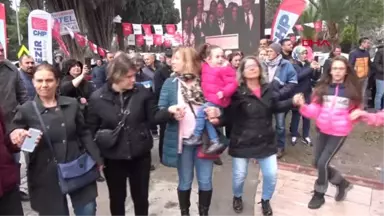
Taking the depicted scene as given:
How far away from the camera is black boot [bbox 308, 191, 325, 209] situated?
4.02 meters

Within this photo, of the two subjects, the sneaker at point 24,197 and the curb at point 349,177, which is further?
the curb at point 349,177

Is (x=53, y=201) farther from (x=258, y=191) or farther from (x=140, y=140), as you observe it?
(x=258, y=191)

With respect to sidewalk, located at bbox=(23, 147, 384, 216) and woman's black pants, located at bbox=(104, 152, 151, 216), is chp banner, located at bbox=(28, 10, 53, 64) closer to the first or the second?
sidewalk, located at bbox=(23, 147, 384, 216)

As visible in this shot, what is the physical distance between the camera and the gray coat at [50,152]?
270cm

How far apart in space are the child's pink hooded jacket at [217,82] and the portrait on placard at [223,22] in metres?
3.49

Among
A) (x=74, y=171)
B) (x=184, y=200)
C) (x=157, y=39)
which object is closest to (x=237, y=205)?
(x=184, y=200)

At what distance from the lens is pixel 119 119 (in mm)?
3035

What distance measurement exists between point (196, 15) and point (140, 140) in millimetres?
5461

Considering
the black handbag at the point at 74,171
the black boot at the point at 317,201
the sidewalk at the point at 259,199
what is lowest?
the sidewalk at the point at 259,199

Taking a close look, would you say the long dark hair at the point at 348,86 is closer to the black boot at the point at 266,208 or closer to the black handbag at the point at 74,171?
the black boot at the point at 266,208

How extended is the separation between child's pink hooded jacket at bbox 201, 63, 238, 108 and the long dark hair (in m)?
0.96

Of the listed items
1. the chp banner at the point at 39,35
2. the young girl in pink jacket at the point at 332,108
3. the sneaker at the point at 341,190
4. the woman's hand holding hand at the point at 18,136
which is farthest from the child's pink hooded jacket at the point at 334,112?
the chp banner at the point at 39,35

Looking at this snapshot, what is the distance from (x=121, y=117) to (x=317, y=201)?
2.43 m

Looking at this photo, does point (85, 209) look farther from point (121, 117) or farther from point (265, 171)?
point (265, 171)
